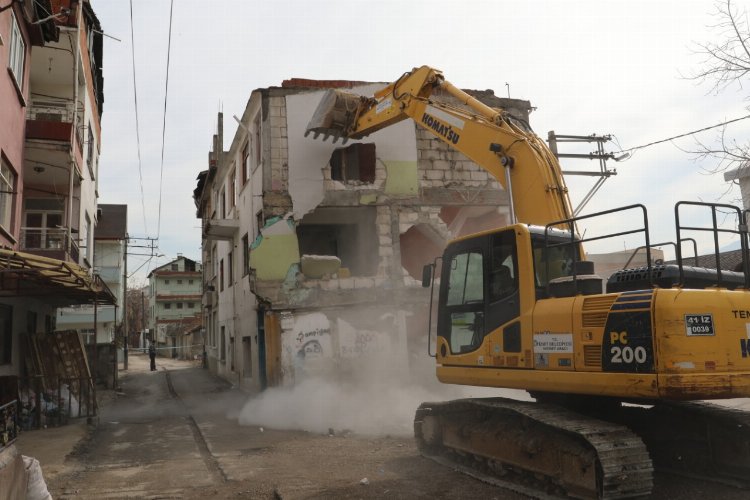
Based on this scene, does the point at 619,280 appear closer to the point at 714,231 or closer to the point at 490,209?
the point at 714,231

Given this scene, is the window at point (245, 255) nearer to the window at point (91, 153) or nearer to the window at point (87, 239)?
the window at point (87, 239)

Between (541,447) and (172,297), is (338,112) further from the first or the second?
(172,297)

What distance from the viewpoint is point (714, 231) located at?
581cm

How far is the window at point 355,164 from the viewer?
16734 mm

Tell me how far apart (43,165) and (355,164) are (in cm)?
812

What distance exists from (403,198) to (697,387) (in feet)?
41.1

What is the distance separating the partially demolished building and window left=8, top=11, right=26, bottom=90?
19.8ft

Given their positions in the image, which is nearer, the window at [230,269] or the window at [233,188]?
the window at [233,188]

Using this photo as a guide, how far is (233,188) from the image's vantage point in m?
22.4

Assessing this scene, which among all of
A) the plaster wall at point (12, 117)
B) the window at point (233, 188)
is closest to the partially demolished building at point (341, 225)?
the window at point (233, 188)

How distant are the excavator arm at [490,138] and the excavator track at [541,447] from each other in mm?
2713

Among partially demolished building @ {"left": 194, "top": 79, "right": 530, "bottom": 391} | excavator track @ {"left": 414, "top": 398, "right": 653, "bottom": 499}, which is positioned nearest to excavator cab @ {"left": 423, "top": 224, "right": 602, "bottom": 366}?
excavator track @ {"left": 414, "top": 398, "right": 653, "bottom": 499}

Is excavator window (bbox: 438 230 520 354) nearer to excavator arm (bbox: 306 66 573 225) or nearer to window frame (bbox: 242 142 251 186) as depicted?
excavator arm (bbox: 306 66 573 225)

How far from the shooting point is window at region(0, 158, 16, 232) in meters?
11.0
